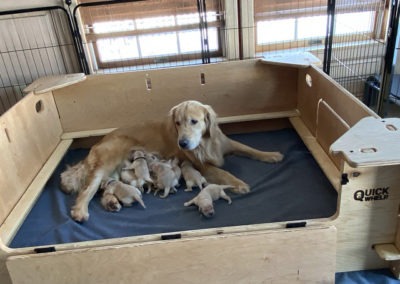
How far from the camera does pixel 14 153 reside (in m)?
→ 2.01

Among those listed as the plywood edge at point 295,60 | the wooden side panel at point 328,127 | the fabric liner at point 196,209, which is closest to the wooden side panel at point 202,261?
the fabric liner at point 196,209

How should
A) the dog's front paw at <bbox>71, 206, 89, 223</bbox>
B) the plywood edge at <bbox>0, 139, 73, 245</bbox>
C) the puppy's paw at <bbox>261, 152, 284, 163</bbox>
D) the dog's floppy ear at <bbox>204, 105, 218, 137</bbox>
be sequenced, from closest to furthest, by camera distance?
the plywood edge at <bbox>0, 139, 73, 245</bbox>
the dog's front paw at <bbox>71, 206, 89, 223</bbox>
the dog's floppy ear at <bbox>204, 105, 218, 137</bbox>
the puppy's paw at <bbox>261, 152, 284, 163</bbox>

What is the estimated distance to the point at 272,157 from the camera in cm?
225

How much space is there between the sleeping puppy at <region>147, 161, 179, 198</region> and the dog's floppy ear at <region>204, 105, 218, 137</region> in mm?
305

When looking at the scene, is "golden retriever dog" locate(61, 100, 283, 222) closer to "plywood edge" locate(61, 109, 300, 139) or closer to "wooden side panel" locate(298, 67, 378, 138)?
"plywood edge" locate(61, 109, 300, 139)

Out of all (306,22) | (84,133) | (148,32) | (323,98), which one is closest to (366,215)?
(323,98)

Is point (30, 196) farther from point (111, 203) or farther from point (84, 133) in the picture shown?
point (84, 133)

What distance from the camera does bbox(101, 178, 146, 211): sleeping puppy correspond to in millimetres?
1938

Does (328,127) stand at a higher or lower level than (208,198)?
higher

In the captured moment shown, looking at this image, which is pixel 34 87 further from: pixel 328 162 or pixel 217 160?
pixel 328 162

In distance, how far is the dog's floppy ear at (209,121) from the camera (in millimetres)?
2125

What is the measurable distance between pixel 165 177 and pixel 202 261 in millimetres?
677

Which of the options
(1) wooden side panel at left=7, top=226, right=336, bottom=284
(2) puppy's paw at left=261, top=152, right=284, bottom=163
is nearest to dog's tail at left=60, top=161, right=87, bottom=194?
(1) wooden side panel at left=7, top=226, right=336, bottom=284

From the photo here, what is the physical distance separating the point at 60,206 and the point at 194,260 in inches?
37.9
